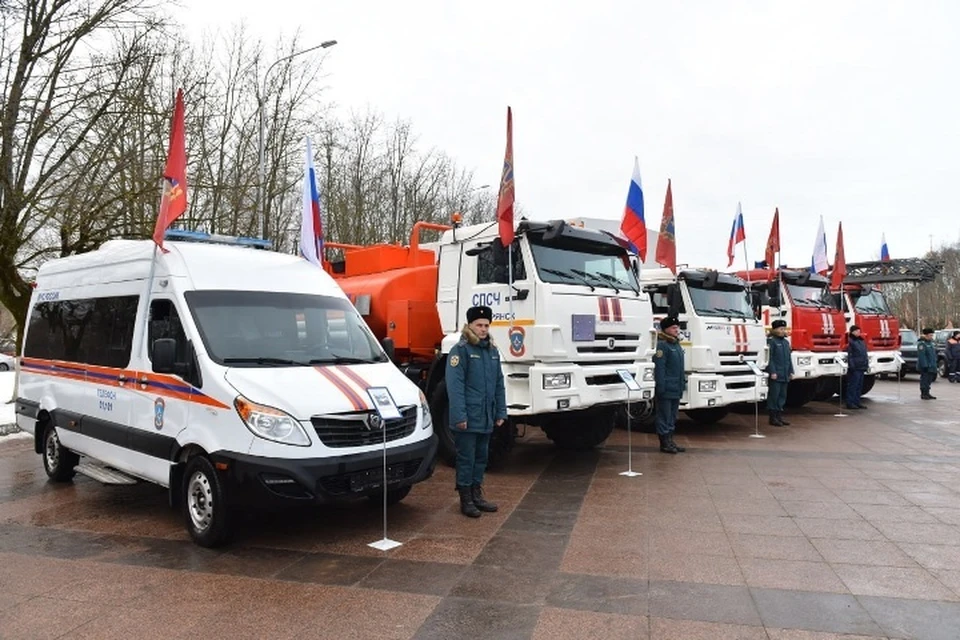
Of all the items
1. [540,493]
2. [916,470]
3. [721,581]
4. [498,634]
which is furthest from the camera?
[916,470]

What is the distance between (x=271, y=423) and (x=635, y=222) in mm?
6223

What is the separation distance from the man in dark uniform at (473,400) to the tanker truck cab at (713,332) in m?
4.65

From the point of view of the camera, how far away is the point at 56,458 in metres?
7.91

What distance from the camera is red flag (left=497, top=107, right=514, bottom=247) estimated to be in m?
7.68

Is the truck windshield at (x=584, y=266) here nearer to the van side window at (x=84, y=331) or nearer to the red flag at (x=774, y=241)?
the van side window at (x=84, y=331)

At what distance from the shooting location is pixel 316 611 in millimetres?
4270

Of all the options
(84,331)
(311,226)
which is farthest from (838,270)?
(84,331)

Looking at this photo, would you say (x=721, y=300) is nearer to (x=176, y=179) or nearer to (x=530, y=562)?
(x=530, y=562)

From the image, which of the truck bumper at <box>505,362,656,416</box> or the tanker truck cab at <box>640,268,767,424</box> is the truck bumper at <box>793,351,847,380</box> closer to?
the tanker truck cab at <box>640,268,767,424</box>

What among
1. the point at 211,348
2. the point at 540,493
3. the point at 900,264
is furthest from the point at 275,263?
the point at 900,264

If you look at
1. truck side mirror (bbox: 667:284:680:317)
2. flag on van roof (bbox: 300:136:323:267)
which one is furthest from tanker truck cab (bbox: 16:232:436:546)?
truck side mirror (bbox: 667:284:680:317)

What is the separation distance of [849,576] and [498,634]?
2.64 meters

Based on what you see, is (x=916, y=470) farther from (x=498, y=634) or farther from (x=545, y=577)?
(x=498, y=634)

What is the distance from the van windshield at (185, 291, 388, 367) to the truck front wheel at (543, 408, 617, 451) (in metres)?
3.88
